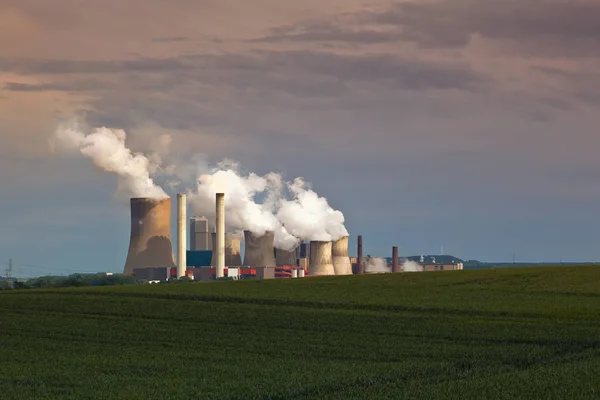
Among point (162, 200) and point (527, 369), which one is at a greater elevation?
point (162, 200)

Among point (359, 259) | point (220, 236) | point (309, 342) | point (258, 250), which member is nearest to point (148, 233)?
point (220, 236)

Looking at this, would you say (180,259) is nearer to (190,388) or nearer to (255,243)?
(255,243)

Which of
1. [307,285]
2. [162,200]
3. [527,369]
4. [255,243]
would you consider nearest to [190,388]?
[527,369]

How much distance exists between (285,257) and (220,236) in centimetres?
1702

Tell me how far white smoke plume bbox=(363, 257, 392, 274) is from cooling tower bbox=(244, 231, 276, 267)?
1395 inches

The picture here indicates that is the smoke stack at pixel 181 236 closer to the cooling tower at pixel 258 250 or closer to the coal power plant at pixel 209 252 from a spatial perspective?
the coal power plant at pixel 209 252

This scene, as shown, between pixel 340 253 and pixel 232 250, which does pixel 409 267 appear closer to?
pixel 340 253

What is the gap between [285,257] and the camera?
15988cm

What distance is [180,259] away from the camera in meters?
146

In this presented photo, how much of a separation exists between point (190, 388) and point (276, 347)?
11.7m

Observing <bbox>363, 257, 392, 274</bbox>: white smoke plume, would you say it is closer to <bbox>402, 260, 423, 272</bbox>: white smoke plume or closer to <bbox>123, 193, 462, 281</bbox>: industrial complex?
<bbox>402, 260, 423, 272</bbox>: white smoke plume

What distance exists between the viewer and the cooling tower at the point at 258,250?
14850cm

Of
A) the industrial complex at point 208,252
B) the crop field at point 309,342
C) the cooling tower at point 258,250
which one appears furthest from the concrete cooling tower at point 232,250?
the crop field at point 309,342

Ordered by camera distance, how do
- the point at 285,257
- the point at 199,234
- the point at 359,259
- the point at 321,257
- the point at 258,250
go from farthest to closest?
the point at 359,259
the point at 199,234
the point at 285,257
the point at 258,250
the point at 321,257
